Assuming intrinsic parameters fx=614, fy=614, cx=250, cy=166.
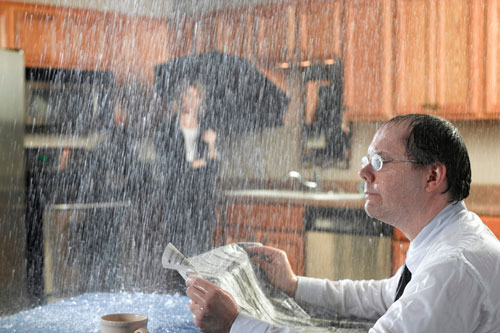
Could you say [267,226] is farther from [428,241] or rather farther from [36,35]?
[428,241]

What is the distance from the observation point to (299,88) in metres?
4.40

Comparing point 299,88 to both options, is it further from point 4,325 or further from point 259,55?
point 4,325

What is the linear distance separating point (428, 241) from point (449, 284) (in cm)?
24

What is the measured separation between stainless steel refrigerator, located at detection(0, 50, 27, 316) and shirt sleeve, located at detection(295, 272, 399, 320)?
9.35 feet

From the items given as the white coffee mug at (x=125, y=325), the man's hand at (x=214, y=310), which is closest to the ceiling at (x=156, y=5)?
the man's hand at (x=214, y=310)

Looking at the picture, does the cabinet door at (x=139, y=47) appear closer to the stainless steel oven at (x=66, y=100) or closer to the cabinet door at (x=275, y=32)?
the stainless steel oven at (x=66, y=100)

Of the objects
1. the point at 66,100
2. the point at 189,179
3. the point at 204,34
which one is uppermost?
the point at 204,34

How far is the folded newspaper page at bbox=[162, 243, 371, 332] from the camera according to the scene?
1294mm

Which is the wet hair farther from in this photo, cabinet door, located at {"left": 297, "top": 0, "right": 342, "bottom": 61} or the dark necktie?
cabinet door, located at {"left": 297, "top": 0, "right": 342, "bottom": 61}

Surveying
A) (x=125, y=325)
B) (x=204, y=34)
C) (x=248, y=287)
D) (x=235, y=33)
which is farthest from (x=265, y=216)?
(x=125, y=325)

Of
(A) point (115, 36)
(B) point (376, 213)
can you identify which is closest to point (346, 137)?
(A) point (115, 36)

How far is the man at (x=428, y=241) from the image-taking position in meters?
1.07

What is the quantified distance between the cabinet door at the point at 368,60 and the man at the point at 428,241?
2389 millimetres

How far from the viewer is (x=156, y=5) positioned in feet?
16.8
